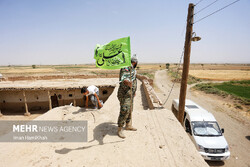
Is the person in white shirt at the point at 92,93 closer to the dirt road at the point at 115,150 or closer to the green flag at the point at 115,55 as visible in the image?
the dirt road at the point at 115,150

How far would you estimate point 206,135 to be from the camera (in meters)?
6.04

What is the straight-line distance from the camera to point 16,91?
14.0m

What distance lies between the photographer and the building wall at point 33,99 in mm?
14055

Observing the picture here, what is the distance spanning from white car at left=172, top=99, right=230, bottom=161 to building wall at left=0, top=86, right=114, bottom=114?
9174 mm

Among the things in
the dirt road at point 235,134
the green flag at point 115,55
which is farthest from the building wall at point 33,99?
the green flag at point 115,55

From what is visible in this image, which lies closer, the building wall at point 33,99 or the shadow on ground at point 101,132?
the shadow on ground at point 101,132

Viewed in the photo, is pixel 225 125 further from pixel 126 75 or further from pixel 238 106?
pixel 126 75

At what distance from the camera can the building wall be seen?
14.1 m

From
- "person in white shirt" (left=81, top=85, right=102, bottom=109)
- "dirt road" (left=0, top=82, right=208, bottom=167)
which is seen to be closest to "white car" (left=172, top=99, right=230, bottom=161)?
"dirt road" (left=0, top=82, right=208, bottom=167)

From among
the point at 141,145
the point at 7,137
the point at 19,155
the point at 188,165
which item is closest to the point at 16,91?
the point at 7,137

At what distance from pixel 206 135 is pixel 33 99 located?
634 inches

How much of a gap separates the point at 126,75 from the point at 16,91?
16.0 metres

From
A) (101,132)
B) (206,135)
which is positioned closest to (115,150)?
(101,132)

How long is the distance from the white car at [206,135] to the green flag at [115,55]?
5.16m
